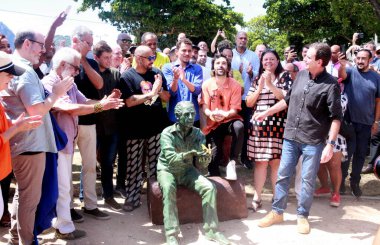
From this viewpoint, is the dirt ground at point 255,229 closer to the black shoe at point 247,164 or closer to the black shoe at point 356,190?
the black shoe at point 356,190

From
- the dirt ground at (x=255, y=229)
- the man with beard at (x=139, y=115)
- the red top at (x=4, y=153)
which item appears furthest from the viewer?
the man with beard at (x=139, y=115)

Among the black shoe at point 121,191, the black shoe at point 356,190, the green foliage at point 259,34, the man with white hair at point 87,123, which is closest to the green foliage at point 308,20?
the black shoe at point 356,190

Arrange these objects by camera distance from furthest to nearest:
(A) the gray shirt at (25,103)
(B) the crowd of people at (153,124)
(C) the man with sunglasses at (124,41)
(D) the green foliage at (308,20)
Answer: (D) the green foliage at (308,20) < (C) the man with sunglasses at (124,41) < (B) the crowd of people at (153,124) < (A) the gray shirt at (25,103)

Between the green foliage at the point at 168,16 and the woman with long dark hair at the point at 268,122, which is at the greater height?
the green foliage at the point at 168,16

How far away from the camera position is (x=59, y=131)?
3.62m

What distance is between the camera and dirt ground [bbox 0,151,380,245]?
4105 mm

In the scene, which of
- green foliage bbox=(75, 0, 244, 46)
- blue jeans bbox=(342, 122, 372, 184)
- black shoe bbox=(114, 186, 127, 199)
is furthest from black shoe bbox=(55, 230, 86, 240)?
green foliage bbox=(75, 0, 244, 46)

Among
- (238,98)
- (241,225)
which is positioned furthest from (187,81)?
(241,225)

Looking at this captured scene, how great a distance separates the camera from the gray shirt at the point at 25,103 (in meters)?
3.07

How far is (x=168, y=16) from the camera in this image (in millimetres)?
24016

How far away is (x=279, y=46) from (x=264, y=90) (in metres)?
43.6

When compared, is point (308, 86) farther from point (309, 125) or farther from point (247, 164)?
point (247, 164)

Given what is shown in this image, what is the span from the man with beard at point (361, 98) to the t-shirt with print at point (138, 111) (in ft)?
8.89

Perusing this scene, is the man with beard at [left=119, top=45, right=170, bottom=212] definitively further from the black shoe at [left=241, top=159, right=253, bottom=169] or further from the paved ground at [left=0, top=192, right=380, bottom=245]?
the black shoe at [left=241, top=159, right=253, bottom=169]
